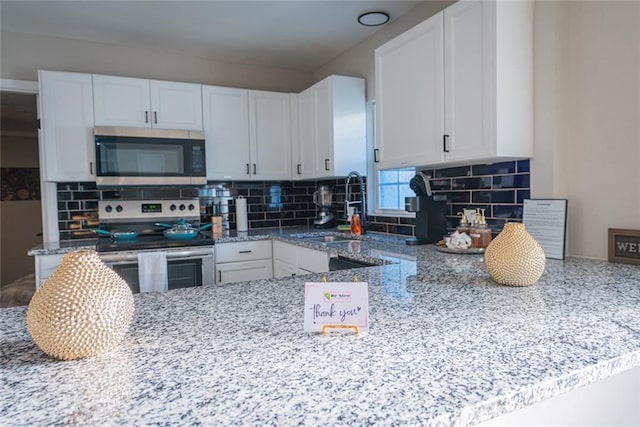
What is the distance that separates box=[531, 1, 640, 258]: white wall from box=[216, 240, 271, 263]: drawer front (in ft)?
6.76

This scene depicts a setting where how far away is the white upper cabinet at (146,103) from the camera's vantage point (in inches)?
121

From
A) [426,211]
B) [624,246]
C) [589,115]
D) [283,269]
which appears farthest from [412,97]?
[283,269]

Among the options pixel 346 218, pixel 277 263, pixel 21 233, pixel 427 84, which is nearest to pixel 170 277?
pixel 277 263

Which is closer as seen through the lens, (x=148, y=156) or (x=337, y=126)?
(x=148, y=156)

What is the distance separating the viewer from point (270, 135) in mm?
3686

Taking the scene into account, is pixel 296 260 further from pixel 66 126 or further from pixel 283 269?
pixel 66 126

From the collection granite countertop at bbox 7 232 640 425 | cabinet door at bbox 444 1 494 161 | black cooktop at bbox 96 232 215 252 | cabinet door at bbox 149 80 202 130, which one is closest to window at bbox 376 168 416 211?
cabinet door at bbox 444 1 494 161

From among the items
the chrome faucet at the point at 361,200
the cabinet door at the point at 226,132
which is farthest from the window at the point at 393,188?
the cabinet door at the point at 226,132

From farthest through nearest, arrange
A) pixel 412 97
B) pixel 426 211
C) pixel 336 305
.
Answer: pixel 426 211 → pixel 412 97 → pixel 336 305

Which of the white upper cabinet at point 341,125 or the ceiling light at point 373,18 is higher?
the ceiling light at point 373,18

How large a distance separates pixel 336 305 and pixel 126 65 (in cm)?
335

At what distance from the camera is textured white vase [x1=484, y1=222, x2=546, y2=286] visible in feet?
3.96

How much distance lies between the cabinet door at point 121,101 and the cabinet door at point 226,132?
470mm

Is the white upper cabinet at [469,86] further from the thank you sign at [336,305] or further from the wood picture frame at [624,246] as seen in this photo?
the thank you sign at [336,305]
